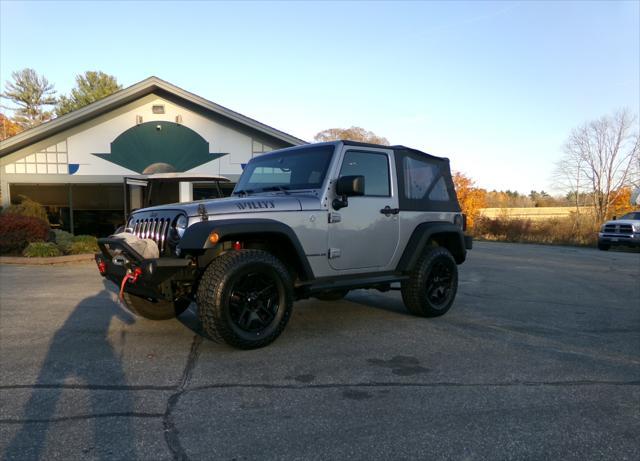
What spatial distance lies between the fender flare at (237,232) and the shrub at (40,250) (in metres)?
9.56

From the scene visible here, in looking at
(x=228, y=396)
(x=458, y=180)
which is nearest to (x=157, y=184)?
(x=228, y=396)

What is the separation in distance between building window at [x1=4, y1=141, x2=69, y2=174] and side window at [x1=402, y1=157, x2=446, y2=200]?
1474cm

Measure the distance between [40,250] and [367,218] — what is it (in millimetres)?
9983

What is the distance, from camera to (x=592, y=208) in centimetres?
3444

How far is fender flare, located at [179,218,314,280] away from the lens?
152 inches

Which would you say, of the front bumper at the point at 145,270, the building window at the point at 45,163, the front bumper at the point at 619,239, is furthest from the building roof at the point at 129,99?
the front bumper at the point at 619,239

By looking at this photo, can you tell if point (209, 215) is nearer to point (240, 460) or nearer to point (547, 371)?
point (240, 460)

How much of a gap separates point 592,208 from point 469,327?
34.6 metres

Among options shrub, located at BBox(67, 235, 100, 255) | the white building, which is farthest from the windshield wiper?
the white building

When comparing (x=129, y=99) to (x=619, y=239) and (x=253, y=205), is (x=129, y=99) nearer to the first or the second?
(x=253, y=205)

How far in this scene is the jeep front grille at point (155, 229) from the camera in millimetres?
4250

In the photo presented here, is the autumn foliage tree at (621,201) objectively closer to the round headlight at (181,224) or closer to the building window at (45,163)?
the building window at (45,163)

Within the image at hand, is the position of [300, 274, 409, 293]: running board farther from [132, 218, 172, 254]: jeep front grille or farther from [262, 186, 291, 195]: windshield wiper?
[132, 218, 172, 254]: jeep front grille

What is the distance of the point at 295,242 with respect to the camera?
14.6ft
